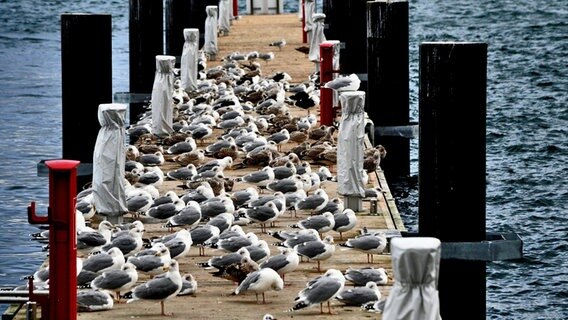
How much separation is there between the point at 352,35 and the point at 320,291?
16.4 metres

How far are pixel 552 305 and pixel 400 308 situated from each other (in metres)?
10.3

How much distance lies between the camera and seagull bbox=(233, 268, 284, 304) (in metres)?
11.9

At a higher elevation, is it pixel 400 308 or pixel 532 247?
pixel 400 308

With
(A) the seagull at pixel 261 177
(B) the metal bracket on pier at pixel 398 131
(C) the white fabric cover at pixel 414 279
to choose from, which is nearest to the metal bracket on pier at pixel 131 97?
(B) the metal bracket on pier at pixel 398 131

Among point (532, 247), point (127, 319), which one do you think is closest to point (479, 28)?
point (532, 247)

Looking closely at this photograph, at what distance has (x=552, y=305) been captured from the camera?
58.9 ft

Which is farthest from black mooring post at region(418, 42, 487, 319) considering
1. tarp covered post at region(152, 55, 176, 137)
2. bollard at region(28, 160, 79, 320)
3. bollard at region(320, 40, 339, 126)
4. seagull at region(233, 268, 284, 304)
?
bollard at region(320, 40, 339, 126)

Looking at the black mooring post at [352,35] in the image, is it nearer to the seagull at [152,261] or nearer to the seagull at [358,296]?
the seagull at [152,261]

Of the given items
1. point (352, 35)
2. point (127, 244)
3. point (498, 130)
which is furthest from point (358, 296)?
point (498, 130)

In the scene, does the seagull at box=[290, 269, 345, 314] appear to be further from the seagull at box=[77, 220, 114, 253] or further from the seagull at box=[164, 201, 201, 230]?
the seagull at box=[164, 201, 201, 230]

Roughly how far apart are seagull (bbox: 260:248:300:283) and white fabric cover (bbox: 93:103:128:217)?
2.44 m

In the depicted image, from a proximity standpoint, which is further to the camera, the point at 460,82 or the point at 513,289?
the point at 513,289

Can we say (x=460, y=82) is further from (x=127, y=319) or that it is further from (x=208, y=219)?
(x=208, y=219)

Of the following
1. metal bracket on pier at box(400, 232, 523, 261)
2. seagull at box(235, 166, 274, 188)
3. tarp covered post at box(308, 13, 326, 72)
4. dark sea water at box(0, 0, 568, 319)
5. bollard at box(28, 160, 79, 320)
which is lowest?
dark sea water at box(0, 0, 568, 319)
